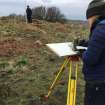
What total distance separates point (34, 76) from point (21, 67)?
94cm

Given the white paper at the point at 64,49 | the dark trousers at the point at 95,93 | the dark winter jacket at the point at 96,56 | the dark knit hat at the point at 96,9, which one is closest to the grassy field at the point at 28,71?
the white paper at the point at 64,49

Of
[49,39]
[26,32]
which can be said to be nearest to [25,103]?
[49,39]

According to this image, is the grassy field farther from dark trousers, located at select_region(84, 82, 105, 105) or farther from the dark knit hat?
the dark knit hat

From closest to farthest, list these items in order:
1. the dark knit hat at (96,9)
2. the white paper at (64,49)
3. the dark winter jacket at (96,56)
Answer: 1. the dark winter jacket at (96,56)
2. the dark knit hat at (96,9)
3. the white paper at (64,49)

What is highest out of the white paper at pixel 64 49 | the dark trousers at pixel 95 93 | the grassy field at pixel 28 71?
the white paper at pixel 64 49

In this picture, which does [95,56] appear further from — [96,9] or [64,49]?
[64,49]

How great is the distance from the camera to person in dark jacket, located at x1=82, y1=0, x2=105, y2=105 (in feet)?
18.1

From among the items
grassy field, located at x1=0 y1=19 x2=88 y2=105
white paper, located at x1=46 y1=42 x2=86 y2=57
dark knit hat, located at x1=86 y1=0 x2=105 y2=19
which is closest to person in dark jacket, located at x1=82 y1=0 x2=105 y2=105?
dark knit hat, located at x1=86 y1=0 x2=105 y2=19

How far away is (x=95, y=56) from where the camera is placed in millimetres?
5559

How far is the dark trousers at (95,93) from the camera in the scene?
572cm

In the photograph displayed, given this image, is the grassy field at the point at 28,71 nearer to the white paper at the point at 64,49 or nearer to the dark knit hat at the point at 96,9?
the white paper at the point at 64,49

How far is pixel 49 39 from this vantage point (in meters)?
16.7

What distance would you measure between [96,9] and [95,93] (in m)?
1.06

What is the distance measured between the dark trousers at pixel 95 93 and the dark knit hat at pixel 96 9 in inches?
34.5
